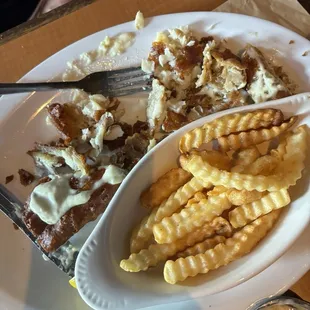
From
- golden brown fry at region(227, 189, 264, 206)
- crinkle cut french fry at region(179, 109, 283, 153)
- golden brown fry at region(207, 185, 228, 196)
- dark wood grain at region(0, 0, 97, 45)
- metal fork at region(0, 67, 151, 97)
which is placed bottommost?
golden brown fry at region(227, 189, 264, 206)

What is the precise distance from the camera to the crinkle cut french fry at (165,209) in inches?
43.7

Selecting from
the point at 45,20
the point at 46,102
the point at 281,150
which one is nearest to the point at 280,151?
the point at 281,150

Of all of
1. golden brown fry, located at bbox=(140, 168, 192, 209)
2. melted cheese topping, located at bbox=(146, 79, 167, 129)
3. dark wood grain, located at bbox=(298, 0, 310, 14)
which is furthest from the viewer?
dark wood grain, located at bbox=(298, 0, 310, 14)

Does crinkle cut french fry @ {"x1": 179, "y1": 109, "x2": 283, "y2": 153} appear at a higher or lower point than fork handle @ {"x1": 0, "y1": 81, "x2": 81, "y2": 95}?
lower

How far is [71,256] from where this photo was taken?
3.96ft

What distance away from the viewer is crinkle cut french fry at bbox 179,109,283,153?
3.68ft

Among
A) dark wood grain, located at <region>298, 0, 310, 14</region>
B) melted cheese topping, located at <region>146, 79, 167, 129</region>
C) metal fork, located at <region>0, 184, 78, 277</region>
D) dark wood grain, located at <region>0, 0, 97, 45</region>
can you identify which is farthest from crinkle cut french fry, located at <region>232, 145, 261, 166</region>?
dark wood grain, located at <region>0, 0, 97, 45</region>

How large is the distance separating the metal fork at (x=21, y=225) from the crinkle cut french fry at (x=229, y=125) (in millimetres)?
401

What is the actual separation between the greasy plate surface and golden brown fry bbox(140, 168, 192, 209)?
0.61 feet

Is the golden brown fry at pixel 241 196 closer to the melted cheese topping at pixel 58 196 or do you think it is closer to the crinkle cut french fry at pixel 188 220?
the crinkle cut french fry at pixel 188 220

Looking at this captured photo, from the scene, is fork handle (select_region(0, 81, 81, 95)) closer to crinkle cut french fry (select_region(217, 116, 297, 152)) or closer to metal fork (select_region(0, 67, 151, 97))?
metal fork (select_region(0, 67, 151, 97))

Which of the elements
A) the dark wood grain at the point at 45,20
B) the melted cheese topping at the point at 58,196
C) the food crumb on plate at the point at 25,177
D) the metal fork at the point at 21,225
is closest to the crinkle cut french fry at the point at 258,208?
the melted cheese topping at the point at 58,196

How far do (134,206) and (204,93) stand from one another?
0.35 meters

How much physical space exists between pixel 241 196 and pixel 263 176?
0.21 feet
